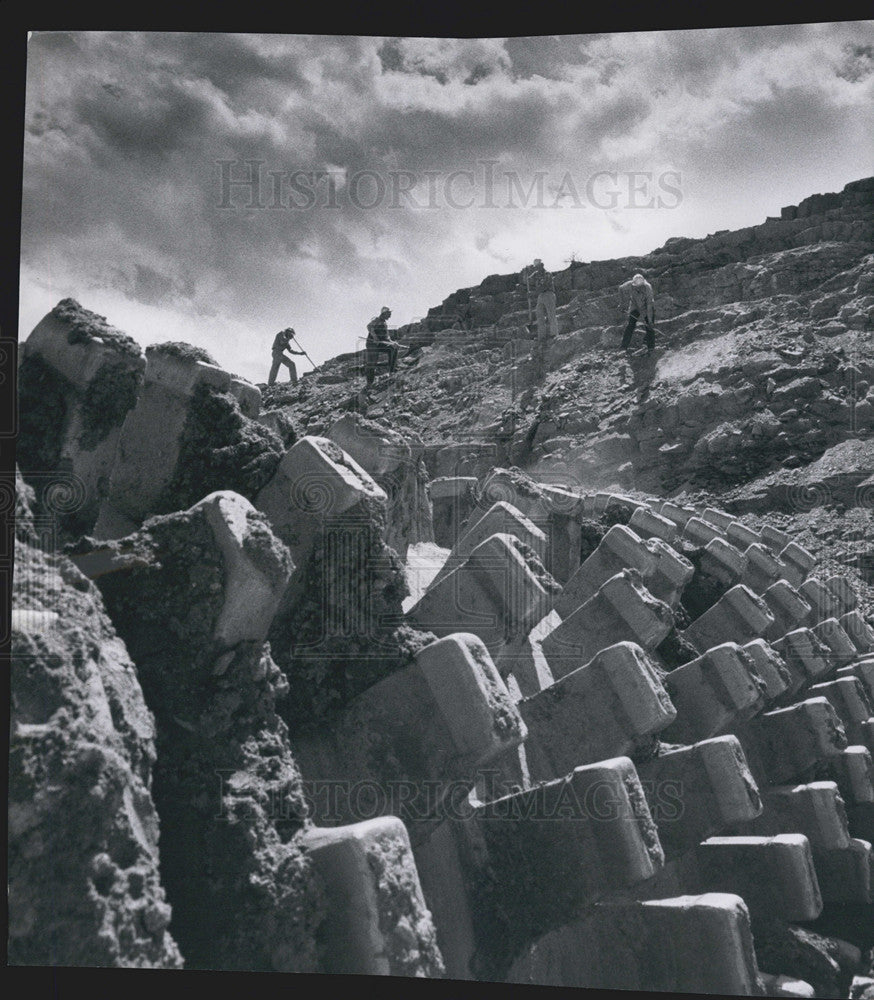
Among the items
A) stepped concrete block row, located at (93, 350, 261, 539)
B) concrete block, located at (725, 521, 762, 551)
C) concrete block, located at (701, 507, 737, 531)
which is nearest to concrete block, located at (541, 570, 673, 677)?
stepped concrete block row, located at (93, 350, 261, 539)

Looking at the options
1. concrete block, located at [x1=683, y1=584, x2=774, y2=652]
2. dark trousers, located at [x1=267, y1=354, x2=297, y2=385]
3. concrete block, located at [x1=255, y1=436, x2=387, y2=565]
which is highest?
dark trousers, located at [x1=267, y1=354, x2=297, y2=385]

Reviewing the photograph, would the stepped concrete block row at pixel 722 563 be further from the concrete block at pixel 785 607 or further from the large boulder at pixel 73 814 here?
the large boulder at pixel 73 814

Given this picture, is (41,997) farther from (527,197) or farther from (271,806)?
(527,197)

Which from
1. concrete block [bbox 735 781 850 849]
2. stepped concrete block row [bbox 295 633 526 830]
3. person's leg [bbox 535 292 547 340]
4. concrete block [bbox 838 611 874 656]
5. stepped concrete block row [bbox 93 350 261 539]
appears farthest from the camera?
person's leg [bbox 535 292 547 340]

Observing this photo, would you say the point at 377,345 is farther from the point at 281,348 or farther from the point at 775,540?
the point at 775,540

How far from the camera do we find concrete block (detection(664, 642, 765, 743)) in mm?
3650

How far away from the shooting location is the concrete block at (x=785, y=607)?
590 cm

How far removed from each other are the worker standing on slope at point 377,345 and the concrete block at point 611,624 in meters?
5.84

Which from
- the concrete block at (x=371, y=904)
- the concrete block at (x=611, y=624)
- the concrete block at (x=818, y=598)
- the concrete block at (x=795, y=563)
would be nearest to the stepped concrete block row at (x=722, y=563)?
the concrete block at (x=818, y=598)

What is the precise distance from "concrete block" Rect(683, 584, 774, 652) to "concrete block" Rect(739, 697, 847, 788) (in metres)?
0.46

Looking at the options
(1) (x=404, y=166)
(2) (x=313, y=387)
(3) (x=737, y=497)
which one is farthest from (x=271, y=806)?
(2) (x=313, y=387)

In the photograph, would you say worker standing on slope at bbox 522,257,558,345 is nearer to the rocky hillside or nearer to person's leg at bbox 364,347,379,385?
person's leg at bbox 364,347,379,385

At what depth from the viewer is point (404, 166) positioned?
3.97 meters

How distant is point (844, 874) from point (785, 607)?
2.15m
